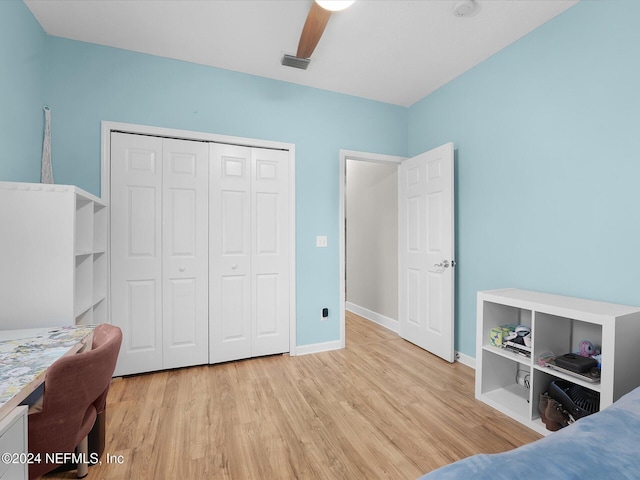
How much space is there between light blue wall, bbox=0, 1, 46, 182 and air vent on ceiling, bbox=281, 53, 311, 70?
1.76m

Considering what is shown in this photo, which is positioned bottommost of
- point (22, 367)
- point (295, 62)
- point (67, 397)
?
point (67, 397)

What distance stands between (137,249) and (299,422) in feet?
6.21

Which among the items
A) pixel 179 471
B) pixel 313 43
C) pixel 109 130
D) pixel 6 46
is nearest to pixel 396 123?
pixel 313 43

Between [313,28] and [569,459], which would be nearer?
[569,459]

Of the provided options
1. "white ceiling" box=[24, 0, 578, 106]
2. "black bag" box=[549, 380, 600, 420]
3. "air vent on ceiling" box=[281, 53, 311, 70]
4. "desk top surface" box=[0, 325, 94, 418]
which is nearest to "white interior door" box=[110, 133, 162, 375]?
"white ceiling" box=[24, 0, 578, 106]

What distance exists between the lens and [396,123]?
358 centimetres

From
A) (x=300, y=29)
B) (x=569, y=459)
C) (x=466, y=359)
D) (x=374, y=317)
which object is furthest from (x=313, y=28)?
(x=374, y=317)

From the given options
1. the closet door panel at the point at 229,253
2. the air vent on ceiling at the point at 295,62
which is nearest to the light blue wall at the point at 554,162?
the air vent on ceiling at the point at 295,62

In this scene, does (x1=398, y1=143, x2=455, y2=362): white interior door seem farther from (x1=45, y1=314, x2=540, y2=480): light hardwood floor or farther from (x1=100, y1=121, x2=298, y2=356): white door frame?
(x1=100, y1=121, x2=298, y2=356): white door frame

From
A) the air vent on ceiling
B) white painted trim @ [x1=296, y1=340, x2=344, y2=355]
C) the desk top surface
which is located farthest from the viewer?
white painted trim @ [x1=296, y1=340, x2=344, y2=355]

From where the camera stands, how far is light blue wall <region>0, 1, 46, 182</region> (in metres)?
1.82

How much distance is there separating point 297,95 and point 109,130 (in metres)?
1.72

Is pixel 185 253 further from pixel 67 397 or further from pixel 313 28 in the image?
pixel 313 28

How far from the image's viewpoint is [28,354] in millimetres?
1253
